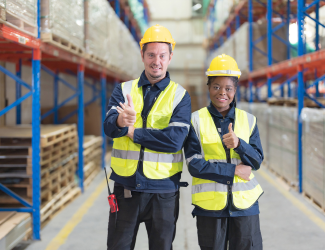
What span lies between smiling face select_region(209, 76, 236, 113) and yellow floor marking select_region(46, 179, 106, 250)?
273 cm

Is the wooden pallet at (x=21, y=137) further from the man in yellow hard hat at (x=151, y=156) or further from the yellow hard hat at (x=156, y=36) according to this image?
the yellow hard hat at (x=156, y=36)

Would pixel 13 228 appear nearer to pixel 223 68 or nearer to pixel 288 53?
pixel 223 68

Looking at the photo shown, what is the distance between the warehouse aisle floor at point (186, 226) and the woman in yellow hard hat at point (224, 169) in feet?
5.74

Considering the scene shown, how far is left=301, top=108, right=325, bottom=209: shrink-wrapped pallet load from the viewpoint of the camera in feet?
17.3

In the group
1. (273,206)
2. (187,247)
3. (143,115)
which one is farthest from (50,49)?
(273,206)

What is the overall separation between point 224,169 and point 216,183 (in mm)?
128

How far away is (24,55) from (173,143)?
365cm

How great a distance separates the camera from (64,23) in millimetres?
4953

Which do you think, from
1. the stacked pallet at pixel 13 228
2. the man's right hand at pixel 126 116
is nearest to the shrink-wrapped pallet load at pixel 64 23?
the stacked pallet at pixel 13 228

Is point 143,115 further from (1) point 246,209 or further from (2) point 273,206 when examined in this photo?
(2) point 273,206

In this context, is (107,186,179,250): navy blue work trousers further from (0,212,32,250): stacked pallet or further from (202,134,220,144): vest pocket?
(0,212,32,250): stacked pallet

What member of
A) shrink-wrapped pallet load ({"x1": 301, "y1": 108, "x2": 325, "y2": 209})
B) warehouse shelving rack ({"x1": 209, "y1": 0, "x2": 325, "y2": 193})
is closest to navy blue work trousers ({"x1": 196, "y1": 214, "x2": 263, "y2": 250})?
shrink-wrapped pallet load ({"x1": 301, "y1": 108, "x2": 325, "y2": 209})

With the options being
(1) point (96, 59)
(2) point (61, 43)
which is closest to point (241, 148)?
(2) point (61, 43)

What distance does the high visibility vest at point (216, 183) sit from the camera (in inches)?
95.4
